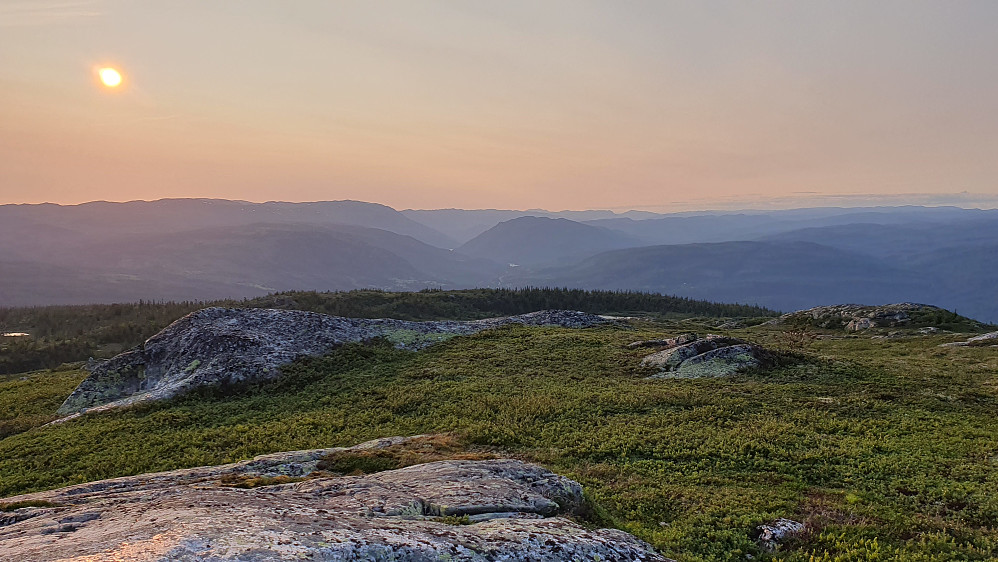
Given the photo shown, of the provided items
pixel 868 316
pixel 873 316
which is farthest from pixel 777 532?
pixel 868 316

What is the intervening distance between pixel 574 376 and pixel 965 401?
67.6ft

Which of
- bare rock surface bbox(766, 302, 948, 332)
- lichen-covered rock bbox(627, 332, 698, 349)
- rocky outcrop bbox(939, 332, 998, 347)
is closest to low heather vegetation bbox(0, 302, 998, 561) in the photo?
lichen-covered rock bbox(627, 332, 698, 349)

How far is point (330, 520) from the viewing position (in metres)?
8.95

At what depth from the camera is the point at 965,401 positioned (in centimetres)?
2491

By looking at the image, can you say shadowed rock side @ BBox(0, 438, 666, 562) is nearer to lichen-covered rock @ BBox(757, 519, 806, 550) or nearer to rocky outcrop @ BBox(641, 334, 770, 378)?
lichen-covered rock @ BBox(757, 519, 806, 550)

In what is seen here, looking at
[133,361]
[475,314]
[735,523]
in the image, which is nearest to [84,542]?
[735,523]

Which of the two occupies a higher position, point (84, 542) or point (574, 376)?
point (84, 542)

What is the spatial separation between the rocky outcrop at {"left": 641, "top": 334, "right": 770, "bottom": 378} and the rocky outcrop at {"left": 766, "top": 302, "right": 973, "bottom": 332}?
31.2 meters

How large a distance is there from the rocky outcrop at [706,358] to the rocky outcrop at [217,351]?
2055 cm

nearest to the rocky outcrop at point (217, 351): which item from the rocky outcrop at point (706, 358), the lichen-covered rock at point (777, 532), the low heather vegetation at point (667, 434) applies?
the low heather vegetation at point (667, 434)

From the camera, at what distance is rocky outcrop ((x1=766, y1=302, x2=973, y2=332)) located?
181ft

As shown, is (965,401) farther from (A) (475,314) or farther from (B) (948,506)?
(A) (475,314)

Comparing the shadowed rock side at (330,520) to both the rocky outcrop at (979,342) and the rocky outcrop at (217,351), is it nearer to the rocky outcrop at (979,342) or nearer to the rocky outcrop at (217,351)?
the rocky outcrop at (217,351)

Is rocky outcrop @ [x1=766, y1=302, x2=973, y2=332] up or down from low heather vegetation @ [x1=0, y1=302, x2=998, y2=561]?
down
